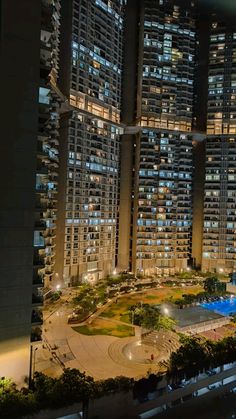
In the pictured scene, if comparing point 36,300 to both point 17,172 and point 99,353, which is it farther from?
point 99,353

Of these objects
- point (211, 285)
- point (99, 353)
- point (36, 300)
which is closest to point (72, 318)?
point (99, 353)

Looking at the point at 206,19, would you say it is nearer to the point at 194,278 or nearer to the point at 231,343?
the point at 194,278

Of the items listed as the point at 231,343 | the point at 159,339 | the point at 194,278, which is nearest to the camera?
the point at 231,343

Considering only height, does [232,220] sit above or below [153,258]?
above

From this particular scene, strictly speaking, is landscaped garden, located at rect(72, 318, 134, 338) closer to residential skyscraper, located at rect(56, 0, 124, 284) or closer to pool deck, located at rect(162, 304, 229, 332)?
pool deck, located at rect(162, 304, 229, 332)

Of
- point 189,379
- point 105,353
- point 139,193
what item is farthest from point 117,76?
point 189,379

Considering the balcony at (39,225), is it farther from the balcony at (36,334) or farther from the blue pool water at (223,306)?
the blue pool water at (223,306)
